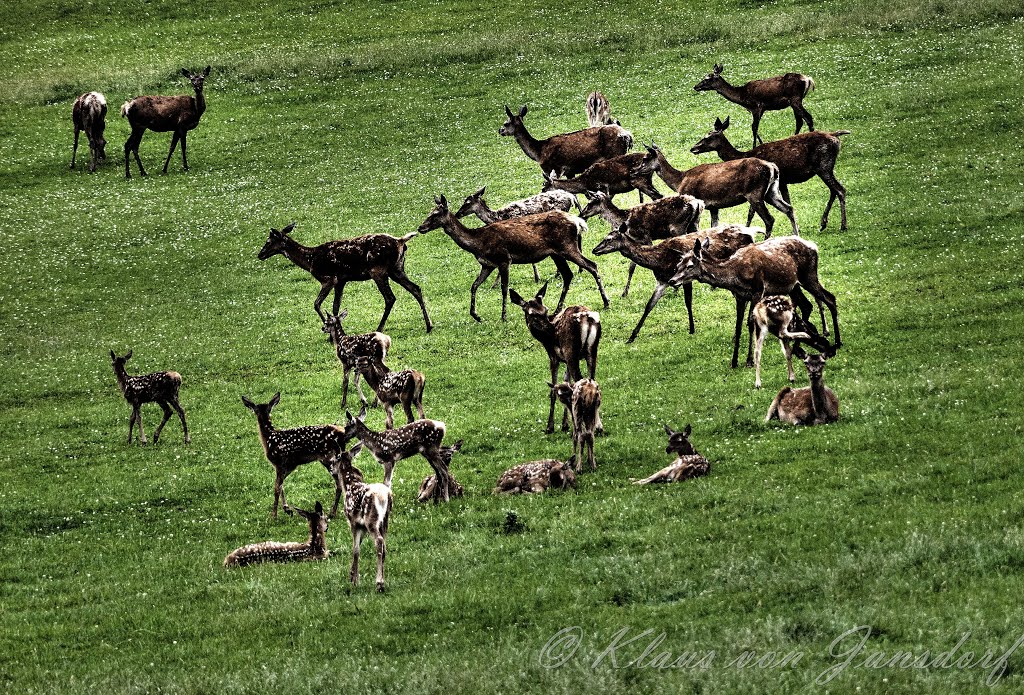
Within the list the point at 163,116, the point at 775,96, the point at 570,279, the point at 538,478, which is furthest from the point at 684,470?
the point at 163,116

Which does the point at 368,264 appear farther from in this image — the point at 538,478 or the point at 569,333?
the point at 538,478

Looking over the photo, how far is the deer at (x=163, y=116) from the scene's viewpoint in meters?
41.3

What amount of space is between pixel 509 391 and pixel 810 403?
6147 millimetres

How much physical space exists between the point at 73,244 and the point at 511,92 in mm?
15325

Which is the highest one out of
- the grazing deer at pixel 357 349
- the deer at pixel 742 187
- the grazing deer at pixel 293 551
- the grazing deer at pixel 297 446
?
the deer at pixel 742 187

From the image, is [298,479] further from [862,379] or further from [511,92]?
[511,92]

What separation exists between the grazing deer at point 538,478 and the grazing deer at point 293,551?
2.61 metres

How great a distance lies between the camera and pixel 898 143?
3362 cm

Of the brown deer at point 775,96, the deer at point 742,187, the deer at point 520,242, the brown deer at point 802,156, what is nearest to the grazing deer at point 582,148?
the brown deer at point 775,96

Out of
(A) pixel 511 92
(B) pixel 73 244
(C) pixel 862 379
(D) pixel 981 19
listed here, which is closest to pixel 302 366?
(C) pixel 862 379

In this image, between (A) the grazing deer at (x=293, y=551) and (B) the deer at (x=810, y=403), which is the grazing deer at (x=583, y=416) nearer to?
(B) the deer at (x=810, y=403)

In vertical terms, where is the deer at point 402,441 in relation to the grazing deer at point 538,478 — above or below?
above

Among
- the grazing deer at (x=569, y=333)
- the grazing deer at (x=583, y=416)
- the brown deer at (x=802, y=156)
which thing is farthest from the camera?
the brown deer at (x=802, y=156)

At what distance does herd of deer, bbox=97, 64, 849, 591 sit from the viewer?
1734 cm
